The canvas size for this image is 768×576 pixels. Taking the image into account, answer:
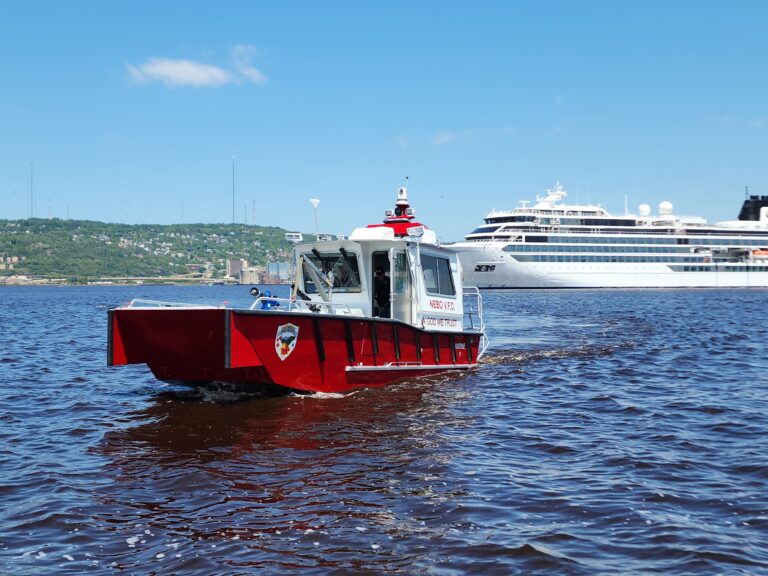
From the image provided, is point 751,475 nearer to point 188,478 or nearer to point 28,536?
point 188,478

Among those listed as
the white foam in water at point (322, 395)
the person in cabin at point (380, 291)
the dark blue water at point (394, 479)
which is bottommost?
the dark blue water at point (394, 479)

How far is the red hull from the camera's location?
37.5 ft

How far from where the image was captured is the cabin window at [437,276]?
16.0 meters

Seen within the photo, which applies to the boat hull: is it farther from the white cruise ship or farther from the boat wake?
the boat wake

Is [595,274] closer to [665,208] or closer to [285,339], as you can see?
[665,208]

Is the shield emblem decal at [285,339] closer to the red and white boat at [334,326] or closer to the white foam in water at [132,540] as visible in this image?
the red and white boat at [334,326]

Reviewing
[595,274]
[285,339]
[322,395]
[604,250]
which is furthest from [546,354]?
[604,250]

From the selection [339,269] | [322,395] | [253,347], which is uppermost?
[339,269]

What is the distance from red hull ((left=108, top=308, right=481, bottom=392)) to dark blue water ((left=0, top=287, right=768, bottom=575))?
21.9 inches

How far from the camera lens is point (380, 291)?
15.2 metres

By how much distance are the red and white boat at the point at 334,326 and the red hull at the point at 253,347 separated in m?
0.02

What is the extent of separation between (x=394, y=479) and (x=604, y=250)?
9305cm

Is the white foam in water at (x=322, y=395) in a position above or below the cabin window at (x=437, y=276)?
below

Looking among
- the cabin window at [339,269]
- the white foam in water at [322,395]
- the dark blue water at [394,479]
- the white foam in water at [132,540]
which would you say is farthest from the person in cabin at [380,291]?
the white foam in water at [132,540]
